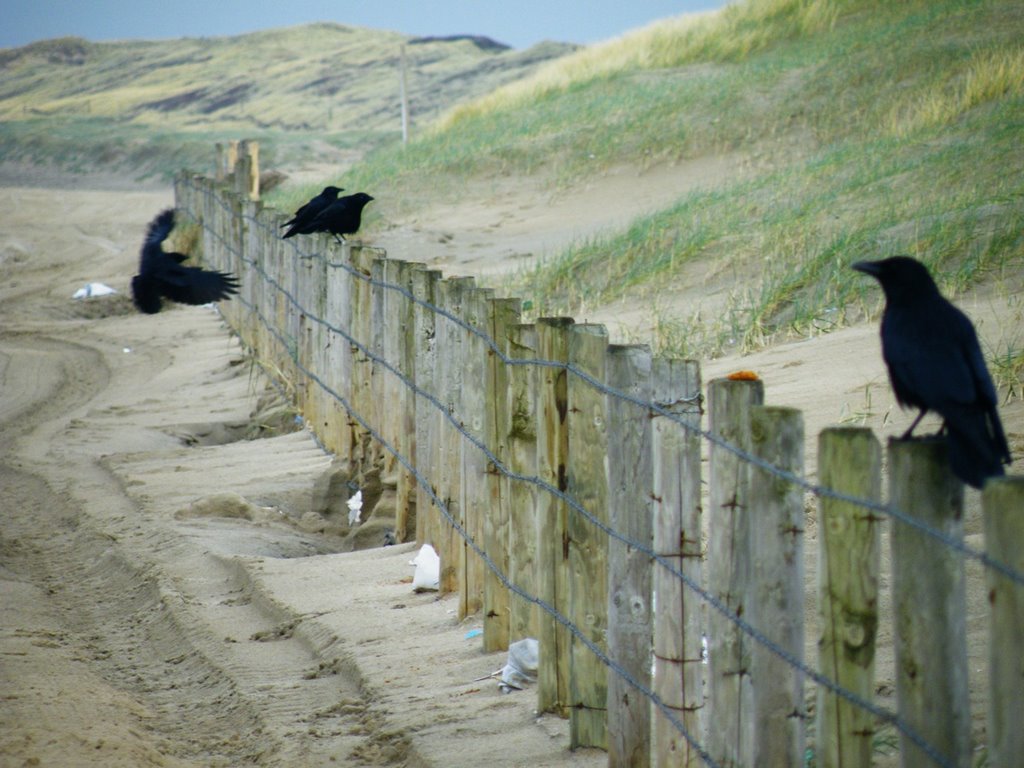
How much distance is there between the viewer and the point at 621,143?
20656 mm

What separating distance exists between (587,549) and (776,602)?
3.25 ft

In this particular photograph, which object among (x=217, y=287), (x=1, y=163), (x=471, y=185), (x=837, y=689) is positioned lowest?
(x=837, y=689)

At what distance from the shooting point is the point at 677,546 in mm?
3418

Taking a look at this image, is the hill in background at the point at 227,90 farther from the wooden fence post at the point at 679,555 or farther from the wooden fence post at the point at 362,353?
the wooden fence post at the point at 679,555

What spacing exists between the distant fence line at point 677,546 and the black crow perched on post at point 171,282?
2962mm

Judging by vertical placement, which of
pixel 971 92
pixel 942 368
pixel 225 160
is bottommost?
pixel 942 368

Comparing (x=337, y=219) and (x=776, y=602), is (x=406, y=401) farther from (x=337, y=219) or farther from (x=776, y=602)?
(x=776, y=602)

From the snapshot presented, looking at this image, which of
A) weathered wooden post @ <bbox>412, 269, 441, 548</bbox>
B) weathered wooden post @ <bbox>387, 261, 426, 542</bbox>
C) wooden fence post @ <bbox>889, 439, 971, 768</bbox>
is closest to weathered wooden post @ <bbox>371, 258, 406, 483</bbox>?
weathered wooden post @ <bbox>387, 261, 426, 542</bbox>

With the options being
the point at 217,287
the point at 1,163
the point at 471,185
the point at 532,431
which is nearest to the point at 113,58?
the point at 1,163

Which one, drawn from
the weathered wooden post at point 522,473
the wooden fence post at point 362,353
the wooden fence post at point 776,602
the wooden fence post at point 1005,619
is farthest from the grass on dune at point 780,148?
the wooden fence post at point 1005,619

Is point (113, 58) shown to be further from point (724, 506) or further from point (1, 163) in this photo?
point (724, 506)

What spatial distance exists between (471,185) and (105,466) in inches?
509

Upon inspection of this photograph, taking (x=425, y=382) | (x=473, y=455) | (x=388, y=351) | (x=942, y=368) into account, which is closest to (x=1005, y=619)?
(x=942, y=368)

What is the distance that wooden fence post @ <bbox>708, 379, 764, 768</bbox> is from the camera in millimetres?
3074
